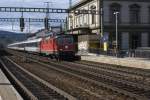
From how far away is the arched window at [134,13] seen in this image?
89062 millimetres

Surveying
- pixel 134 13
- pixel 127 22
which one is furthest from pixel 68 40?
pixel 134 13

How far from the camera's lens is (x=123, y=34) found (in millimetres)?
87500

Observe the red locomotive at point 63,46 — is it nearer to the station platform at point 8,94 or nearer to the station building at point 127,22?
the station platform at point 8,94

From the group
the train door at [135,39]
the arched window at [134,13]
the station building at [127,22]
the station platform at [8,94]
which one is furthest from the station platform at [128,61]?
the arched window at [134,13]

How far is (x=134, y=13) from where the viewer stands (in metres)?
89.4

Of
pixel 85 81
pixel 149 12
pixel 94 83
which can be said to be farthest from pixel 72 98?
pixel 149 12

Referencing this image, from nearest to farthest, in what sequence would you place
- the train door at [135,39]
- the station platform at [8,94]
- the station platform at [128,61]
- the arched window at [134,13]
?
the station platform at [8,94] → the station platform at [128,61] → the train door at [135,39] → the arched window at [134,13]

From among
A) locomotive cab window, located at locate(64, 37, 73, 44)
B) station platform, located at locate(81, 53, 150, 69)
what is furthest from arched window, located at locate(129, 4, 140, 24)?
locomotive cab window, located at locate(64, 37, 73, 44)

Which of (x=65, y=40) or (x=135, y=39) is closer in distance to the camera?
(x=65, y=40)

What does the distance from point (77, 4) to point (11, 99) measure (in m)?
90.4

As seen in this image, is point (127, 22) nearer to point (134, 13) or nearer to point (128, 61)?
point (134, 13)

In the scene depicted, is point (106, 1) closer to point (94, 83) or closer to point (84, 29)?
point (84, 29)

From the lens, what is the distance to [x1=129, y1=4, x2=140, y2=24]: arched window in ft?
292

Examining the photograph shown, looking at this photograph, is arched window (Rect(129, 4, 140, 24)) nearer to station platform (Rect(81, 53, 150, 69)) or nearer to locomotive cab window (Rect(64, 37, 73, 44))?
station platform (Rect(81, 53, 150, 69))
